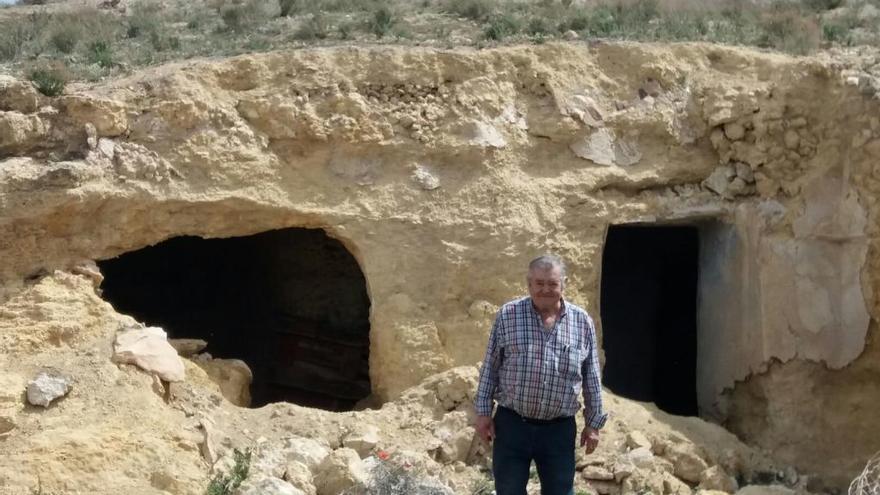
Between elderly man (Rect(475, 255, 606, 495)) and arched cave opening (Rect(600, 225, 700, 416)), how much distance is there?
5166 mm

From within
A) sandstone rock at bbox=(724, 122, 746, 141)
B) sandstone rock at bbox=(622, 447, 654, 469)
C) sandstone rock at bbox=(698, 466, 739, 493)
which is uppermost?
sandstone rock at bbox=(724, 122, 746, 141)

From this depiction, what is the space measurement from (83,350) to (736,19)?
733cm

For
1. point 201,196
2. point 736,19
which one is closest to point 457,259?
point 201,196

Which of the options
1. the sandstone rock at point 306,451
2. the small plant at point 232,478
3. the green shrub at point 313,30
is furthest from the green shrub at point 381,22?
the small plant at point 232,478

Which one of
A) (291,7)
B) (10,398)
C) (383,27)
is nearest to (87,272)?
(10,398)

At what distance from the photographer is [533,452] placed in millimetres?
5152

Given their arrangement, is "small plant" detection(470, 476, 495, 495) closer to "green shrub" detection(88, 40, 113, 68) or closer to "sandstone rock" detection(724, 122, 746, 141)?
"sandstone rock" detection(724, 122, 746, 141)

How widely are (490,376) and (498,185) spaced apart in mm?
3128

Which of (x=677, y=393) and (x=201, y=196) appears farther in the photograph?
(x=677, y=393)

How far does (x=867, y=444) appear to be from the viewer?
327 inches

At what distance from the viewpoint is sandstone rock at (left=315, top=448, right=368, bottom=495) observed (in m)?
6.36

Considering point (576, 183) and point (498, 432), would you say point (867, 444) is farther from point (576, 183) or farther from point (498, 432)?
point (498, 432)

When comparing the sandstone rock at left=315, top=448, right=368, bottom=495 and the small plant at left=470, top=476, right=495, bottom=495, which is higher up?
the sandstone rock at left=315, top=448, right=368, bottom=495

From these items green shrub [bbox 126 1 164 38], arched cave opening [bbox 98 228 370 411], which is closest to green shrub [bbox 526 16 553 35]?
arched cave opening [bbox 98 228 370 411]
